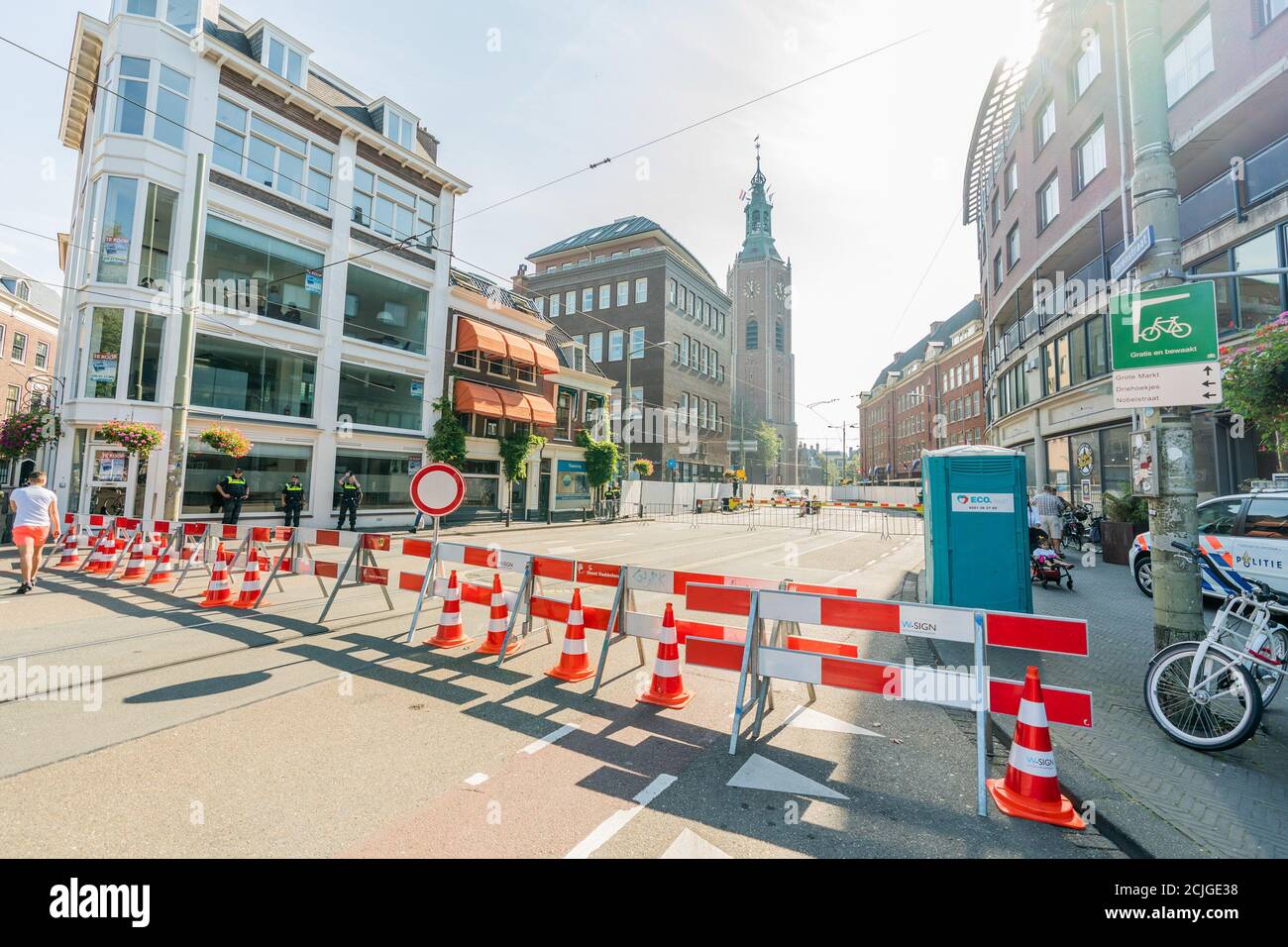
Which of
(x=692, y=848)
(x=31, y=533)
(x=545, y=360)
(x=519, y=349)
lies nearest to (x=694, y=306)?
(x=545, y=360)

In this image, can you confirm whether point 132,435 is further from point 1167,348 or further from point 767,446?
point 767,446

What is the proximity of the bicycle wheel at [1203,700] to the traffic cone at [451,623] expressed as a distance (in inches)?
249

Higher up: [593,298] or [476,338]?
[593,298]

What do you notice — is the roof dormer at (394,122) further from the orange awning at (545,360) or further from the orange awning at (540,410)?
the orange awning at (540,410)

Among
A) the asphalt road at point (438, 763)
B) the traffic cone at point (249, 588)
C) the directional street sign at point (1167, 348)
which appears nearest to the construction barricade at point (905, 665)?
the asphalt road at point (438, 763)

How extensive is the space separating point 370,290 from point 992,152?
3435cm

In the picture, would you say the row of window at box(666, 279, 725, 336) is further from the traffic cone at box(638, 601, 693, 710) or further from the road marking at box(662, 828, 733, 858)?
the road marking at box(662, 828, 733, 858)

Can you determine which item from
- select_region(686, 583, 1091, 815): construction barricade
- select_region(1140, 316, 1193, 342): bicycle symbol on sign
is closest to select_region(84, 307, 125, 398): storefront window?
select_region(686, 583, 1091, 815): construction barricade

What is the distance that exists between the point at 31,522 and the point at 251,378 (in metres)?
11.0

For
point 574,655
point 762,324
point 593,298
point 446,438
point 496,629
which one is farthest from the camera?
point 762,324

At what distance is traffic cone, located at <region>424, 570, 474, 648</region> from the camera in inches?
250

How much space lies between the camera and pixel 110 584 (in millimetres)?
9500

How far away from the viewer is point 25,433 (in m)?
15.5
